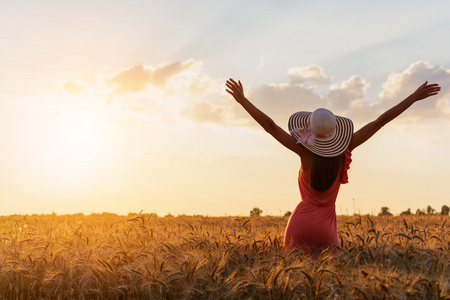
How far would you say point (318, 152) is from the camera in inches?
241

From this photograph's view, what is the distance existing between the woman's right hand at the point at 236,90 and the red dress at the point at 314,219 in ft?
4.62

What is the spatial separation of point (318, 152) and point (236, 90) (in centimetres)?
141

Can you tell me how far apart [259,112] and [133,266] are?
2.58 meters

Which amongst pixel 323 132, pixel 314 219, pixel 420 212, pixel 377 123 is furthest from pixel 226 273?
pixel 420 212

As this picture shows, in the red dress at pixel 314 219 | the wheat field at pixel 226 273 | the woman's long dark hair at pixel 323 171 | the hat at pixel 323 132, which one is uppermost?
the hat at pixel 323 132

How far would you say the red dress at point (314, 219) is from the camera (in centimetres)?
648

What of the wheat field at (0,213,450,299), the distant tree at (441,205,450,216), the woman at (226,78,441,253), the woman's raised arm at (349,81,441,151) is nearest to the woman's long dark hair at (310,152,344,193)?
the woman at (226,78,441,253)

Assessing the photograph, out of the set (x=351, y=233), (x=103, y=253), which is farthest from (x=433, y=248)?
(x=103, y=253)

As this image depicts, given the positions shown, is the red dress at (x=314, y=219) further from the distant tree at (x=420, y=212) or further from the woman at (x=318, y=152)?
the distant tree at (x=420, y=212)

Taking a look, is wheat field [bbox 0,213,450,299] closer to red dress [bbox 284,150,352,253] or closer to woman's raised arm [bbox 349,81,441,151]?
red dress [bbox 284,150,352,253]

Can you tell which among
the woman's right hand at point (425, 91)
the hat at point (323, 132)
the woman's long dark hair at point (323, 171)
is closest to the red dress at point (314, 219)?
the woman's long dark hair at point (323, 171)

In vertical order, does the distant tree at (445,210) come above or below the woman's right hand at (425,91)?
below

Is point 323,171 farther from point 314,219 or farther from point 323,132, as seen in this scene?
point 314,219

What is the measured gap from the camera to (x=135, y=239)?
7.68 metres
